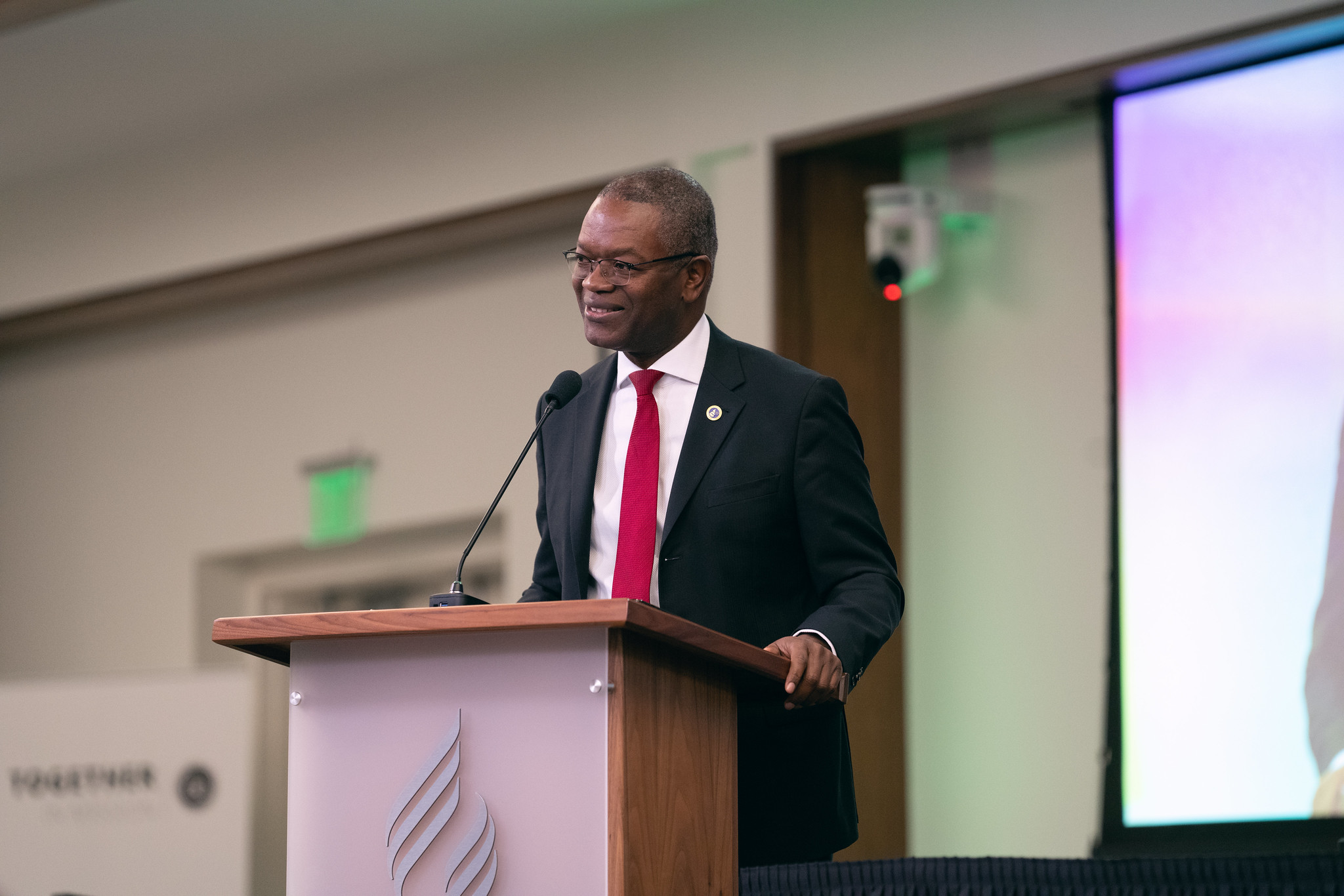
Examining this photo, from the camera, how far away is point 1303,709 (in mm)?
3879

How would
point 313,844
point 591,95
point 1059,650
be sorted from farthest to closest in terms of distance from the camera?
point 591,95 < point 1059,650 < point 313,844

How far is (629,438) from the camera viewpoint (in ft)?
6.57

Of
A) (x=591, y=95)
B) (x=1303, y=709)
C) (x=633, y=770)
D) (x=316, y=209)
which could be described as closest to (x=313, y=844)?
Result: (x=633, y=770)

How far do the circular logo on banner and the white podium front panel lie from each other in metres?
3.86

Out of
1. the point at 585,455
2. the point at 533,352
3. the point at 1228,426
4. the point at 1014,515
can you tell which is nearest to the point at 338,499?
the point at 533,352

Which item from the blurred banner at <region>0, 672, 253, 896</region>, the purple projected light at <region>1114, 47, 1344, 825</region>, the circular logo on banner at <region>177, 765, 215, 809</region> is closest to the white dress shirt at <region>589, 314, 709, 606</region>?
the purple projected light at <region>1114, 47, 1344, 825</region>

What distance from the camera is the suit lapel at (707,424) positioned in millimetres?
1928

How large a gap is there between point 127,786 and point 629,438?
402cm

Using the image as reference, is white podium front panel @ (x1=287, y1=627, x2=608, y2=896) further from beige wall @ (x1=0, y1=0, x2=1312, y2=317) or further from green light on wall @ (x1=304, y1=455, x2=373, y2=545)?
green light on wall @ (x1=304, y1=455, x2=373, y2=545)

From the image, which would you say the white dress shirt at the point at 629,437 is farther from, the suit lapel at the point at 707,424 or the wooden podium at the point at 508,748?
the wooden podium at the point at 508,748

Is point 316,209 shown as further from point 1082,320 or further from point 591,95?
point 1082,320

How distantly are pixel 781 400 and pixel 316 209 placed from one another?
3969mm

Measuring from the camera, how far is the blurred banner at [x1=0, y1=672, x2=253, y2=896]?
523 cm

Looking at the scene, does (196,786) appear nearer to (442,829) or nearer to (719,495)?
(719,495)
